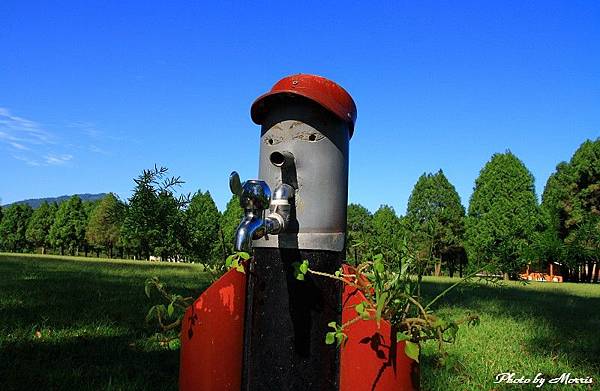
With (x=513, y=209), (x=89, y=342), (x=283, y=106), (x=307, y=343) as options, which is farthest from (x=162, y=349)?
(x=513, y=209)

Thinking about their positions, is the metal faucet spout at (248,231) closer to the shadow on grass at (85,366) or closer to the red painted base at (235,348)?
the red painted base at (235,348)

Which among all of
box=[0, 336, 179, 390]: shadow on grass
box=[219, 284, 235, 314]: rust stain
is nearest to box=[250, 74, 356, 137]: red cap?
box=[219, 284, 235, 314]: rust stain

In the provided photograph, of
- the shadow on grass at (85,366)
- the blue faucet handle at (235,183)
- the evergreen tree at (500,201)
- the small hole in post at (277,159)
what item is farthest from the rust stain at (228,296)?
A: the evergreen tree at (500,201)

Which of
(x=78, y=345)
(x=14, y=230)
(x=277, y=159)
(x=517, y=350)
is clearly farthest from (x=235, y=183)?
(x=14, y=230)

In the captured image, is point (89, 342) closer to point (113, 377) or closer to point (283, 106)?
point (113, 377)

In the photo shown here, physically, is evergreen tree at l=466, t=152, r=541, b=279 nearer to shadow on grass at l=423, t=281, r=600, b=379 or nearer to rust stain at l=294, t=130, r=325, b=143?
shadow on grass at l=423, t=281, r=600, b=379

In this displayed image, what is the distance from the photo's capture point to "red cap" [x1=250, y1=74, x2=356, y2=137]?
230 centimetres

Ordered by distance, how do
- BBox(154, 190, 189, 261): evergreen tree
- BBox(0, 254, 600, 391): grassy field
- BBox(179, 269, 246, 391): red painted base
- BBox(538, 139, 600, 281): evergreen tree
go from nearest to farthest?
1. BBox(179, 269, 246, 391): red painted base
2. BBox(154, 190, 189, 261): evergreen tree
3. BBox(0, 254, 600, 391): grassy field
4. BBox(538, 139, 600, 281): evergreen tree

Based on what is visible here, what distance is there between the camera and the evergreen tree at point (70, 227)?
5353cm

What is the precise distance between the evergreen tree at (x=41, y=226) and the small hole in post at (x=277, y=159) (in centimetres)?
6009

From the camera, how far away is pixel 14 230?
59469 millimetres

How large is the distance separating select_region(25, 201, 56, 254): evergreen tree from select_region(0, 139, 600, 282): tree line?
11 cm

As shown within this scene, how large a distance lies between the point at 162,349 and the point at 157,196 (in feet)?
5.95

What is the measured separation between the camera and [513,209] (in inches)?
1240
